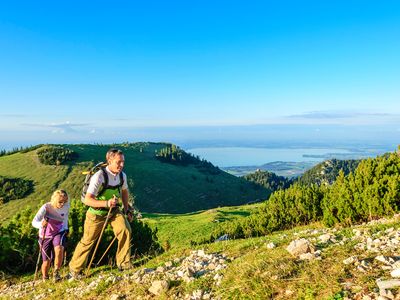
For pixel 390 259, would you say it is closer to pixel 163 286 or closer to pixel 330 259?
pixel 330 259

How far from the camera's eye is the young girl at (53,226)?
33.3ft

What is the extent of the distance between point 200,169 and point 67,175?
66.7 metres

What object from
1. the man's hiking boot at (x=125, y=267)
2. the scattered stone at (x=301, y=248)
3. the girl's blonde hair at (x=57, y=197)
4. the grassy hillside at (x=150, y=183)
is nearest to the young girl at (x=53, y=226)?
the girl's blonde hair at (x=57, y=197)

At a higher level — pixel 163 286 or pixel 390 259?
pixel 390 259

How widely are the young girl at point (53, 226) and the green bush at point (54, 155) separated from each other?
131m

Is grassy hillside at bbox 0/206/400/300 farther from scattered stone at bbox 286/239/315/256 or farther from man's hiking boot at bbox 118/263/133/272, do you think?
man's hiking boot at bbox 118/263/133/272

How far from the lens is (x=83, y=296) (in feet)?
25.0

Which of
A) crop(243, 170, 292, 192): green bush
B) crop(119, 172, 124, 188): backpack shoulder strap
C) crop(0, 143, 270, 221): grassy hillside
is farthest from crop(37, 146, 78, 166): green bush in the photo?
crop(119, 172, 124, 188): backpack shoulder strap

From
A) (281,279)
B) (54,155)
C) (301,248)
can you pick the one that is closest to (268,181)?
(54,155)

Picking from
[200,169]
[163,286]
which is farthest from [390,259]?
[200,169]

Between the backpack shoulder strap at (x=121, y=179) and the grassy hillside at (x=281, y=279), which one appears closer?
the grassy hillside at (x=281, y=279)

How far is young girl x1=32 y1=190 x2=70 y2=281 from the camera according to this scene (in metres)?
10.1

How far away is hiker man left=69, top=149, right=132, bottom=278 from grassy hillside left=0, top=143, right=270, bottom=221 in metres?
102

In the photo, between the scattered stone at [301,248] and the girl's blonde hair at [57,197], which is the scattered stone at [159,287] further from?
the girl's blonde hair at [57,197]
